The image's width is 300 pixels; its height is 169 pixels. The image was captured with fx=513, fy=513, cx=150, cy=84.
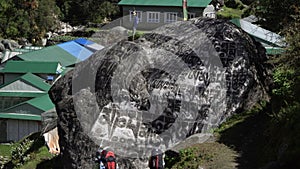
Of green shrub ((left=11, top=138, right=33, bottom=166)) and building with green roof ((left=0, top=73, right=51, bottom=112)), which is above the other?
green shrub ((left=11, top=138, right=33, bottom=166))

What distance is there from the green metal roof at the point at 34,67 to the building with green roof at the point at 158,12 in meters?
16.3

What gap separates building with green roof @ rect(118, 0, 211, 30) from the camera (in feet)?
161

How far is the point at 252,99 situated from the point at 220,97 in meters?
1.08

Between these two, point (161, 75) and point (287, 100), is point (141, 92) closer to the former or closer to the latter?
point (161, 75)

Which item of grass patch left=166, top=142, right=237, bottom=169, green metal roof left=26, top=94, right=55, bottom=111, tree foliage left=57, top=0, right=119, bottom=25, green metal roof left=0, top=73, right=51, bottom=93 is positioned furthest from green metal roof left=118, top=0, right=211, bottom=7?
grass patch left=166, top=142, right=237, bottom=169

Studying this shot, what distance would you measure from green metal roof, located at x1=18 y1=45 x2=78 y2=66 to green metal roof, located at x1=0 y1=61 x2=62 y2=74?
230cm

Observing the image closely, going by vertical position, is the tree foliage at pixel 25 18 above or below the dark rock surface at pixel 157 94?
below

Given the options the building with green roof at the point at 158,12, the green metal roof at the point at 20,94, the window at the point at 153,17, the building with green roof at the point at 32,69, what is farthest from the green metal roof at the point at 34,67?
the window at the point at 153,17

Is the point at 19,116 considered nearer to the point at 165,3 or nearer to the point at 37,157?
the point at 37,157

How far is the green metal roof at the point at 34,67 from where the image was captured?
33312mm

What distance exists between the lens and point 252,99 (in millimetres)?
15445

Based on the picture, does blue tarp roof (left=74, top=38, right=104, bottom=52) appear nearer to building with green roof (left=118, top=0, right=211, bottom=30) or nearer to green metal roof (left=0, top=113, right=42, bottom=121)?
building with green roof (left=118, top=0, right=211, bottom=30)


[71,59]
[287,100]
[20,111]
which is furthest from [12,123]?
[287,100]

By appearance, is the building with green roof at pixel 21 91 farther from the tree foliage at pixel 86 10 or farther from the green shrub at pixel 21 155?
the tree foliage at pixel 86 10
